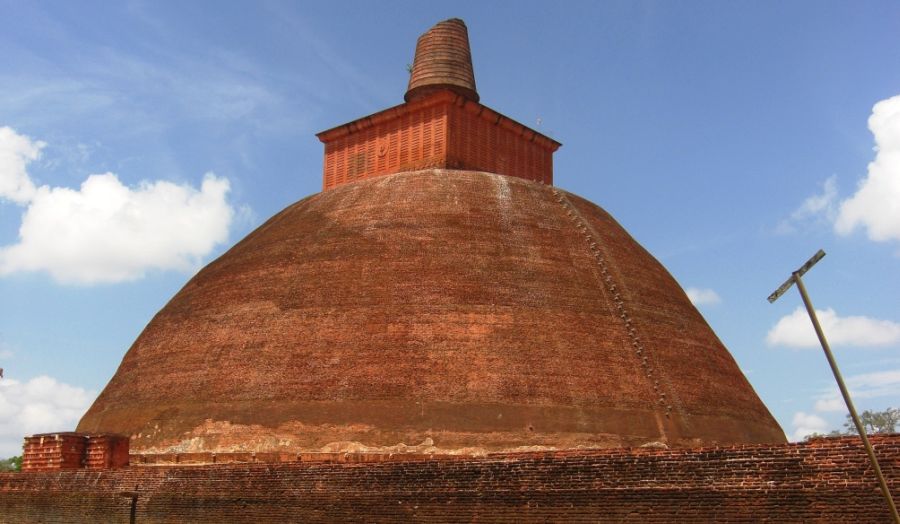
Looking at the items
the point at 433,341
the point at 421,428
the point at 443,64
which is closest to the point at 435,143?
the point at 443,64

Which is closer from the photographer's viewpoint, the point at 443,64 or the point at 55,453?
the point at 55,453

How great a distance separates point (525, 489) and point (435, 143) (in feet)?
39.4

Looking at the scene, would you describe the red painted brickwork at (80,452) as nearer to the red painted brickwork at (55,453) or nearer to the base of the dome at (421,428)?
the red painted brickwork at (55,453)

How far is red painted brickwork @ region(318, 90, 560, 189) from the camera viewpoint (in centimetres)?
2073

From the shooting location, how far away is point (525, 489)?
10.1 m

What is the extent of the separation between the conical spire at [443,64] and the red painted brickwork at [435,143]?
173 centimetres

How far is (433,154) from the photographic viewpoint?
810 inches

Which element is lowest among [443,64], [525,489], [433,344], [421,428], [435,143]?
[525,489]

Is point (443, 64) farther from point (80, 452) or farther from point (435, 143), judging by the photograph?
point (80, 452)

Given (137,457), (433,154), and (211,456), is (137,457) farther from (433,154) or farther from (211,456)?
(433,154)

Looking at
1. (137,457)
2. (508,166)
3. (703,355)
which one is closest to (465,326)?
(703,355)

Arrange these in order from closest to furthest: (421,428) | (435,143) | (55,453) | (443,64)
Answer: (421,428), (55,453), (435,143), (443,64)

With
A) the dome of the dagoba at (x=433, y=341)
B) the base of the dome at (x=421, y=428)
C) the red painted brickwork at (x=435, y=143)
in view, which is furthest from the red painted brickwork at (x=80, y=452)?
the red painted brickwork at (x=435, y=143)

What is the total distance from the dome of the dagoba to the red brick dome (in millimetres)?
36
